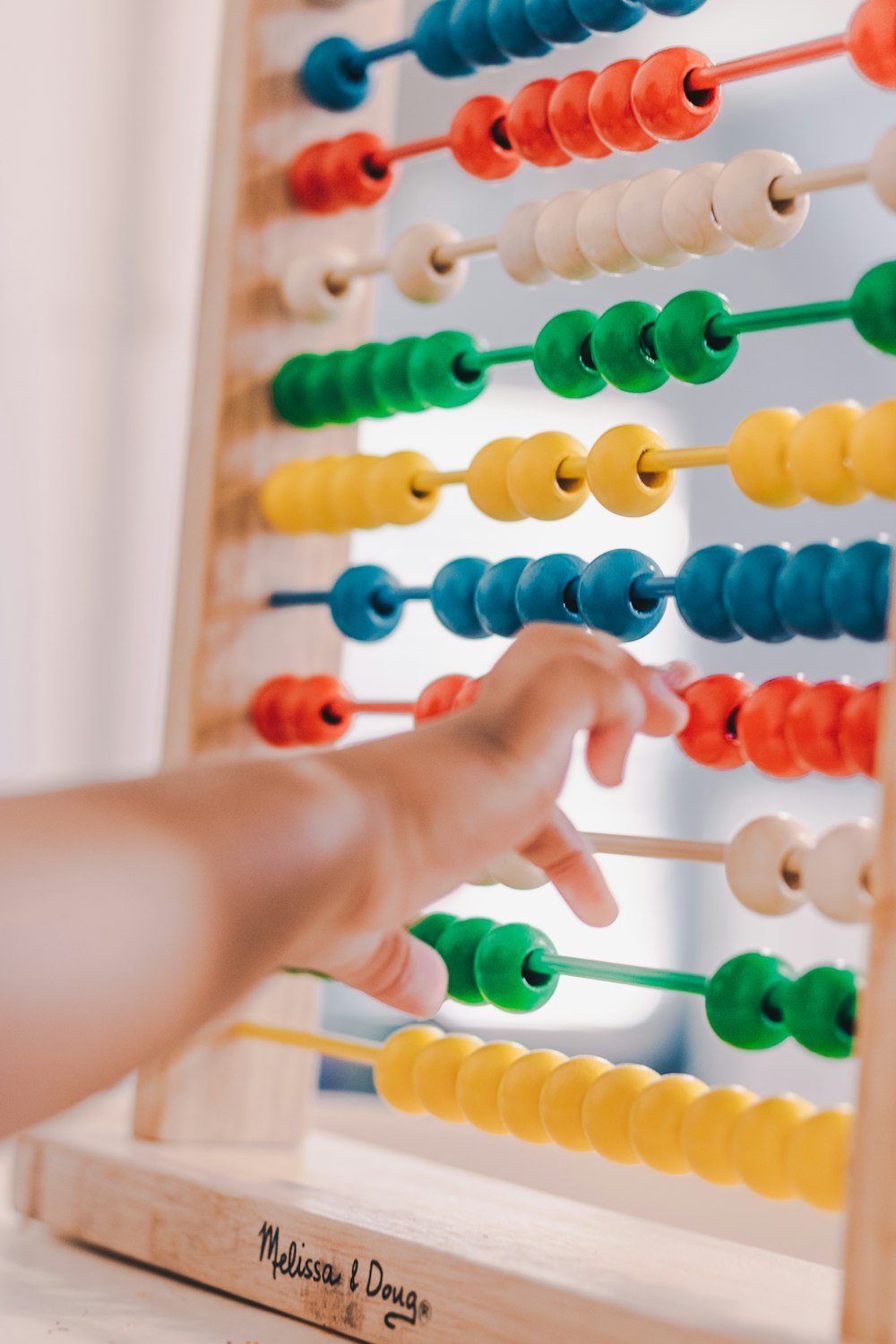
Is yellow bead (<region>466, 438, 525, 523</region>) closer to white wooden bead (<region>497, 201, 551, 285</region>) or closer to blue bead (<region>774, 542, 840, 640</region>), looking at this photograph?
white wooden bead (<region>497, 201, 551, 285</region>)

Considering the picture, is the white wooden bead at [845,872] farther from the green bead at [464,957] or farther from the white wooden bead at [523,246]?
the white wooden bead at [523,246]

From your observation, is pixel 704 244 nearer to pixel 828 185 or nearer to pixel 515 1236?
pixel 828 185

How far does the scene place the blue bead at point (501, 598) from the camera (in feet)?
2.90

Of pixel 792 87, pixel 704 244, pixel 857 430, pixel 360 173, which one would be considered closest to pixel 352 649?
pixel 360 173

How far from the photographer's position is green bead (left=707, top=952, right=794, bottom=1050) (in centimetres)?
75

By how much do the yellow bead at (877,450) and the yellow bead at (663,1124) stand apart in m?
0.31

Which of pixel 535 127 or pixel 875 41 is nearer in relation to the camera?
pixel 875 41

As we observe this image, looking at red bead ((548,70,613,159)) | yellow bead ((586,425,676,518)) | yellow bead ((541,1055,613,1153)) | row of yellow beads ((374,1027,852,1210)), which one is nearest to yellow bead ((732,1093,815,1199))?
row of yellow beads ((374,1027,852,1210))

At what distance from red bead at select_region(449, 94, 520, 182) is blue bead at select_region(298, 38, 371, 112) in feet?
0.47

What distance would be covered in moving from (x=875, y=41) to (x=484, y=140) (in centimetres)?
32

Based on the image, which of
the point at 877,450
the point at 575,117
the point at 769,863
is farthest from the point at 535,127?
the point at 769,863

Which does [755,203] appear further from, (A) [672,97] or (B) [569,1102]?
(B) [569,1102]

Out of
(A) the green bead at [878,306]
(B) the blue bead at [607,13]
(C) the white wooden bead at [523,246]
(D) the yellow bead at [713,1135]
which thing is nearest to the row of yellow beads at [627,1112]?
(D) the yellow bead at [713,1135]

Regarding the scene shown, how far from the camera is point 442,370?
3.14 feet
